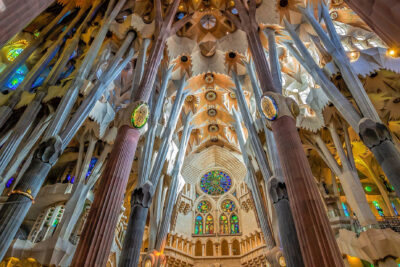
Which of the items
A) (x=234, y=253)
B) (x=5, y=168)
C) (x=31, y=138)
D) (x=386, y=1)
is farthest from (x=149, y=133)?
(x=234, y=253)

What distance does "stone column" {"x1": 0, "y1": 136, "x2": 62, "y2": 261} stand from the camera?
6.62 meters

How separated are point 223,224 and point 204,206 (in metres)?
2.23

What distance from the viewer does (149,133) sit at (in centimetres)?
1198

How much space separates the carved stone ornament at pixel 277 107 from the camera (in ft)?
24.4

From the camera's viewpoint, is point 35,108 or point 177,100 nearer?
point 35,108

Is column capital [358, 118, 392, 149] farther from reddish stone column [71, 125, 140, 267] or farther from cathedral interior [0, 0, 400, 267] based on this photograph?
reddish stone column [71, 125, 140, 267]

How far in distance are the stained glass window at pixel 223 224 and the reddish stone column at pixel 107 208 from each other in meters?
14.4

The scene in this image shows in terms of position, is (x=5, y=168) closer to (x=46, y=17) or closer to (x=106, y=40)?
(x=106, y=40)

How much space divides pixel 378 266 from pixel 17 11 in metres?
11.8

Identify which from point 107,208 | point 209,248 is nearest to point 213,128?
point 209,248

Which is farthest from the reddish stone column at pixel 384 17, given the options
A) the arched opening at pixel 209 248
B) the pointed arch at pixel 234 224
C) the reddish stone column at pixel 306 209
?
the pointed arch at pixel 234 224

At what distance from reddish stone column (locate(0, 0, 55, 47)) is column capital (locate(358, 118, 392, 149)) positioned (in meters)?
9.01

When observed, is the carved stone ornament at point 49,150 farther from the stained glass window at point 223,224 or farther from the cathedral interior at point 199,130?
the stained glass window at point 223,224

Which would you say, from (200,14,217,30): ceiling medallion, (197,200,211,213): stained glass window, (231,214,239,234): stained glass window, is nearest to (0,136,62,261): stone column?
(200,14,217,30): ceiling medallion
